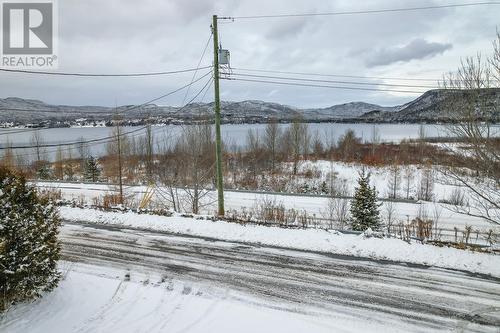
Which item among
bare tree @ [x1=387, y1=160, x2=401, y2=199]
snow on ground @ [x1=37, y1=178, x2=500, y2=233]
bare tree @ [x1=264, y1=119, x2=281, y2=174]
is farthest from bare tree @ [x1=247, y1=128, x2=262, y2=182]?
bare tree @ [x1=387, y1=160, x2=401, y2=199]

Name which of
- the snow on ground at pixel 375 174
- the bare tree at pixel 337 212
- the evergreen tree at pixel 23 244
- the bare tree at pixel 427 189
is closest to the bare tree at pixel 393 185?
the snow on ground at pixel 375 174

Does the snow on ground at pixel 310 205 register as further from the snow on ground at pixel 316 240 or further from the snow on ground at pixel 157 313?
the snow on ground at pixel 157 313

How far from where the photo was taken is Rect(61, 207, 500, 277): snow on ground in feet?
33.8

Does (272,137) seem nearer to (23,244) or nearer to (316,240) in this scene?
(316,240)

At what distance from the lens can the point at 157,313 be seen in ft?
24.8

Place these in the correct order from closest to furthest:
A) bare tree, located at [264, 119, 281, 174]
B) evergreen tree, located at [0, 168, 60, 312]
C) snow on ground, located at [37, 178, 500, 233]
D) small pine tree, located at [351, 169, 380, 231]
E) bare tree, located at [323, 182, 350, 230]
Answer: evergreen tree, located at [0, 168, 60, 312]
small pine tree, located at [351, 169, 380, 231]
bare tree, located at [323, 182, 350, 230]
snow on ground, located at [37, 178, 500, 233]
bare tree, located at [264, 119, 281, 174]

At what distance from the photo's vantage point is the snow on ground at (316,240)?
33.8 ft

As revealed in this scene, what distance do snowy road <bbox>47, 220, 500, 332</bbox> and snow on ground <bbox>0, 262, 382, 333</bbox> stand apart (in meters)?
0.21

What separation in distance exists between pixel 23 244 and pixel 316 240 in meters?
8.82

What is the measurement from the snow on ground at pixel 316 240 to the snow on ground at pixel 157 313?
403 centimetres

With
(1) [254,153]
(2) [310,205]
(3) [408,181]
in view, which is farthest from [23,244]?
(1) [254,153]

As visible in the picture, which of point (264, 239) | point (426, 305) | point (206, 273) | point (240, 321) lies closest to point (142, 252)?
point (206, 273)

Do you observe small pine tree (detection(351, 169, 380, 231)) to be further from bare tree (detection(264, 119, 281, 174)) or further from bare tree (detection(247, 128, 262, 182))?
bare tree (detection(264, 119, 281, 174))

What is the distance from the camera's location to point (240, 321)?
7.34 m
